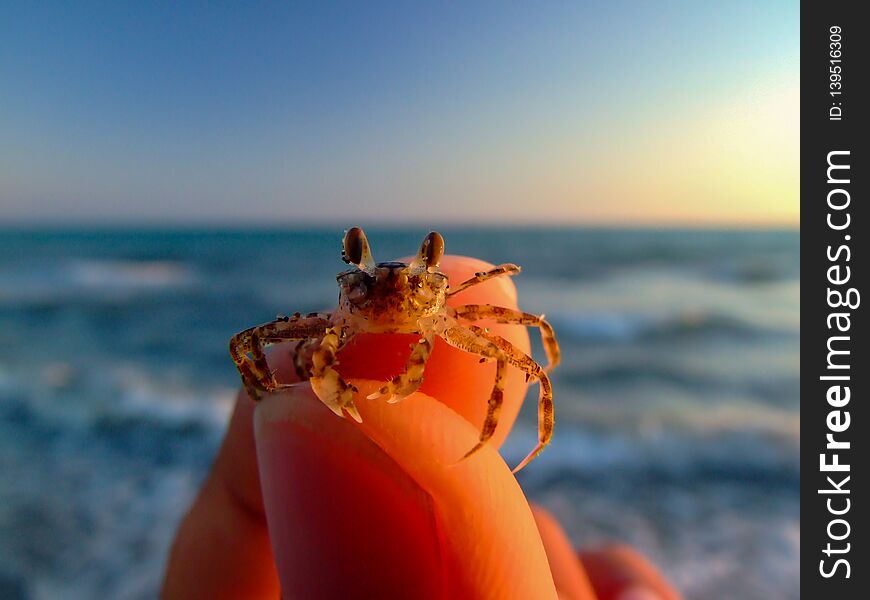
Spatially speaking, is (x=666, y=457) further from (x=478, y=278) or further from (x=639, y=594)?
(x=478, y=278)

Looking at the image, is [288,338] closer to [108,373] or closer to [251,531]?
[251,531]

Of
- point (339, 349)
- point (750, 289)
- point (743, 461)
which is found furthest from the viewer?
point (750, 289)

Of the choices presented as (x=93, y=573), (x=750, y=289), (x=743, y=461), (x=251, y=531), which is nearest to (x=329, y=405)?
(x=251, y=531)

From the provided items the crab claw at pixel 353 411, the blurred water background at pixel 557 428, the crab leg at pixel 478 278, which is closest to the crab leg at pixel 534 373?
the crab leg at pixel 478 278

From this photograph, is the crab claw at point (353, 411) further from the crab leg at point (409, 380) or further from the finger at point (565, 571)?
the finger at point (565, 571)

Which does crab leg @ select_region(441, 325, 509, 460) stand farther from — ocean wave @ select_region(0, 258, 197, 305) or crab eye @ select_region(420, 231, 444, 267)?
ocean wave @ select_region(0, 258, 197, 305)
